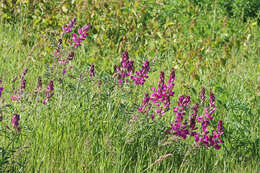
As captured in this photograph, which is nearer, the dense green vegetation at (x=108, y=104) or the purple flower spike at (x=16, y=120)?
the purple flower spike at (x=16, y=120)

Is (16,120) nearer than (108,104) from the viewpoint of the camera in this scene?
Yes

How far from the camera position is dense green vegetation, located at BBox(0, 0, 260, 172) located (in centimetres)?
281

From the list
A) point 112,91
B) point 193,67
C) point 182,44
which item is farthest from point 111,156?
point 182,44

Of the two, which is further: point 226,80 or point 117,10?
point 117,10

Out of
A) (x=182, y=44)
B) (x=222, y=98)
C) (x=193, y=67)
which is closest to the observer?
(x=222, y=98)

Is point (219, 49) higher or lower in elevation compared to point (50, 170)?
higher

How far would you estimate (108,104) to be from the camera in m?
3.23

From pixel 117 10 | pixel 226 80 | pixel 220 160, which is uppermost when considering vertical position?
pixel 117 10

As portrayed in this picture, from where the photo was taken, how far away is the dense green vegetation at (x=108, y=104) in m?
2.81

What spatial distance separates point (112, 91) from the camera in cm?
328

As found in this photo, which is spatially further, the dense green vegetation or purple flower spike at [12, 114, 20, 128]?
the dense green vegetation

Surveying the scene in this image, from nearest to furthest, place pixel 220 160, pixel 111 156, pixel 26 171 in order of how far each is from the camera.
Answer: pixel 26 171 → pixel 111 156 → pixel 220 160

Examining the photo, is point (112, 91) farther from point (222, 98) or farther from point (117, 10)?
point (117, 10)

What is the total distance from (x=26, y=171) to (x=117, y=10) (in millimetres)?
3647
